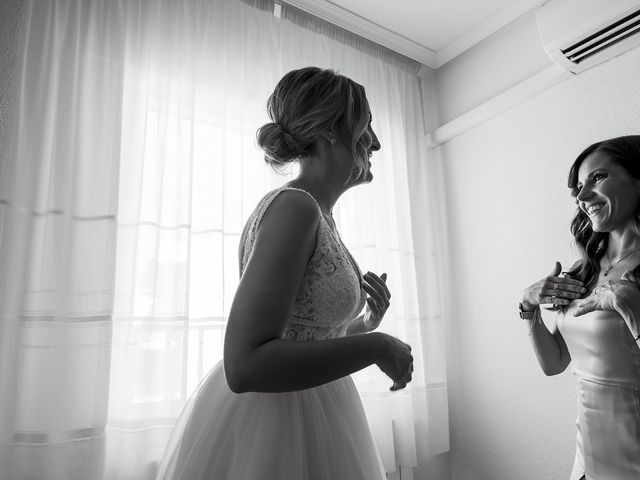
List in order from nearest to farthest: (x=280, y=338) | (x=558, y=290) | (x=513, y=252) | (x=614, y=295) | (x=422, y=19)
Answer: (x=280, y=338)
(x=614, y=295)
(x=558, y=290)
(x=513, y=252)
(x=422, y=19)

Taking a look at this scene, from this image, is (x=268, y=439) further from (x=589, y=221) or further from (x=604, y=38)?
(x=604, y=38)

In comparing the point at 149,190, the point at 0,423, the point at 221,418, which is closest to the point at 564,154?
the point at 149,190

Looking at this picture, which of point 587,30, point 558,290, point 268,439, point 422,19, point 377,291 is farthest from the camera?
point 422,19

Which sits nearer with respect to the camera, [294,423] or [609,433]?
[294,423]

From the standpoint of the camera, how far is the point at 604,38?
2.05 m

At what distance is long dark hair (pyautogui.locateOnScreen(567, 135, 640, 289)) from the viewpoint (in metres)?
1.55

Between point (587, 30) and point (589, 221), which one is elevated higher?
point (587, 30)

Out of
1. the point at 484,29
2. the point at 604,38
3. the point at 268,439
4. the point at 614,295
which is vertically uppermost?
the point at 484,29

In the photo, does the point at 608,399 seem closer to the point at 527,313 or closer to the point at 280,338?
the point at 527,313

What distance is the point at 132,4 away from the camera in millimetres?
1987

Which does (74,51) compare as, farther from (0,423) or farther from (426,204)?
(426,204)

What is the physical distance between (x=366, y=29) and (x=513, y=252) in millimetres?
1545

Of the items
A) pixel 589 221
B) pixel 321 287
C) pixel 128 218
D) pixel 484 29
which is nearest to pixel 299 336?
pixel 321 287

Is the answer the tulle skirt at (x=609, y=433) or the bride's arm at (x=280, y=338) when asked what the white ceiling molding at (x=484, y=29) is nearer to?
the tulle skirt at (x=609, y=433)
